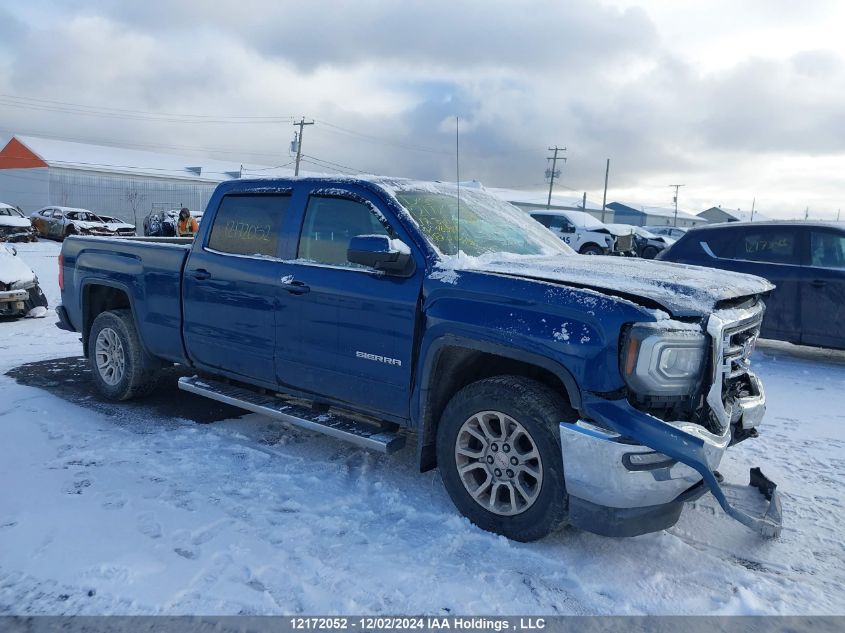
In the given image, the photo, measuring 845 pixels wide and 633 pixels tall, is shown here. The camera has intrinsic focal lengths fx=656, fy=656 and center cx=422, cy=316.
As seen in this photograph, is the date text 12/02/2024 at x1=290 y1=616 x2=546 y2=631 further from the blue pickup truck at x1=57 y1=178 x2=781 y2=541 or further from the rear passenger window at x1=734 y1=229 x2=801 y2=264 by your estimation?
the rear passenger window at x1=734 y1=229 x2=801 y2=264

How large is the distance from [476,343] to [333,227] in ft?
4.48

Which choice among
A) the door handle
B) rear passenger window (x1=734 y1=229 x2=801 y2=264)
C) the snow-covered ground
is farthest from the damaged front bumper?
rear passenger window (x1=734 y1=229 x2=801 y2=264)

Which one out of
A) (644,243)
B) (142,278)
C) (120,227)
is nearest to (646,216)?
(644,243)

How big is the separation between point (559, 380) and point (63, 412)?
3998 millimetres

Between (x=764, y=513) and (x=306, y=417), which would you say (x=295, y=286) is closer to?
(x=306, y=417)

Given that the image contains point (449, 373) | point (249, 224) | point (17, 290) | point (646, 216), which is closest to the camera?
point (449, 373)

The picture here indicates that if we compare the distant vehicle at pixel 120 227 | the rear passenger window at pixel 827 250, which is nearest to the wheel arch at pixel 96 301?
the rear passenger window at pixel 827 250

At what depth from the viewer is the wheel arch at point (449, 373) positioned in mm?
3424

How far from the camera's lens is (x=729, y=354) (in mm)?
3277

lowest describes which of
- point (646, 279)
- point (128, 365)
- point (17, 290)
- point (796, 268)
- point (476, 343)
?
point (128, 365)

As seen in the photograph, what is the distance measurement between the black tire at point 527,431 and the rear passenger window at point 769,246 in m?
6.08

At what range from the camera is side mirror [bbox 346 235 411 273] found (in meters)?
3.49

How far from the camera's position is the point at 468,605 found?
279 centimetres

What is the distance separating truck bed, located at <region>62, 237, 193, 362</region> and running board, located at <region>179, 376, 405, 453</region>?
0.42m
